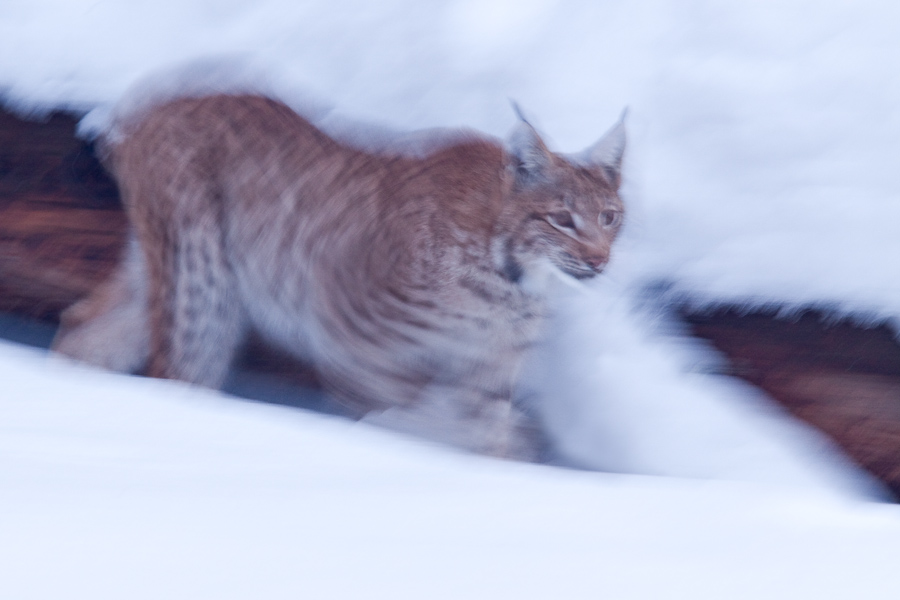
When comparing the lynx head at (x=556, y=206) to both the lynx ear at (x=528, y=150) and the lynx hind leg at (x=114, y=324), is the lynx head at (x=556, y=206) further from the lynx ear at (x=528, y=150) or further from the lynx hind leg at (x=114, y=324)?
the lynx hind leg at (x=114, y=324)

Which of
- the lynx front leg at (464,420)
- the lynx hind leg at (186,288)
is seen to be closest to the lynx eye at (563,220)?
the lynx front leg at (464,420)

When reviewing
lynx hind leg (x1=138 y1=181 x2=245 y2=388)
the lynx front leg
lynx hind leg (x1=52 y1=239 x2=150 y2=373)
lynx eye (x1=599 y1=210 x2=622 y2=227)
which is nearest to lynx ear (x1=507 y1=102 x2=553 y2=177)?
lynx eye (x1=599 y1=210 x2=622 y2=227)

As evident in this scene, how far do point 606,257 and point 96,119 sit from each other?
818mm

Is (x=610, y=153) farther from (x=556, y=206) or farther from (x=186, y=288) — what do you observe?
(x=186, y=288)

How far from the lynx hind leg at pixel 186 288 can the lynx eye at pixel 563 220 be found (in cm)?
53

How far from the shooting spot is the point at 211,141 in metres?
1.33

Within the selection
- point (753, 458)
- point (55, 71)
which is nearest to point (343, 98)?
point (55, 71)

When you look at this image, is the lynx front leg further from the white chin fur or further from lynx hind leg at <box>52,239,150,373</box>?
lynx hind leg at <box>52,239,150,373</box>

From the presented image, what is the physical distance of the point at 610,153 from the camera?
1.22 m

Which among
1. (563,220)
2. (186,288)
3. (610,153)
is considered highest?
(610,153)

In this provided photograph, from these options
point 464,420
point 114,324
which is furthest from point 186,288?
point 464,420

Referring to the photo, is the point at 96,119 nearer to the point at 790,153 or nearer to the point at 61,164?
the point at 61,164

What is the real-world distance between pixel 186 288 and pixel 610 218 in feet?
2.13

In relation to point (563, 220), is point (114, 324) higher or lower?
lower
